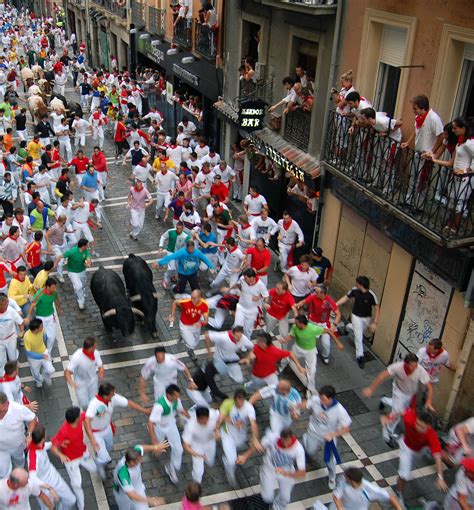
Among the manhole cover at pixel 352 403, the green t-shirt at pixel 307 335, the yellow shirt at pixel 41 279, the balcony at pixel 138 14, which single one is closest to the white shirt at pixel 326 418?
the green t-shirt at pixel 307 335

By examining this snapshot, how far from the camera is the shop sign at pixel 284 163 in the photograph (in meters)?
13.8

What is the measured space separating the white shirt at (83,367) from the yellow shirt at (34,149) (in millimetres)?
11146

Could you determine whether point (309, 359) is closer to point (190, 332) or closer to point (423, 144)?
point (190, 332)

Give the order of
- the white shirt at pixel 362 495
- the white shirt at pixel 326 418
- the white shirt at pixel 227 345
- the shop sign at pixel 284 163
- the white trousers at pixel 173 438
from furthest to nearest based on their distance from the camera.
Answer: the shop sign at pixel 284 163, the white shirt at pixel 227 345, the white trousers at pixel 173 438, the white shirt at pixel 326 418, the white shirt at pixel 362 495

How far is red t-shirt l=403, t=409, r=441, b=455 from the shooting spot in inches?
305

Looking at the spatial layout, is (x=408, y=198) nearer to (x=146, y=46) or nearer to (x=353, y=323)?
(x=353, y=323)

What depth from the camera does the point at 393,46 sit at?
36.3 ft

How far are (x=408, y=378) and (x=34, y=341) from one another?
5839 mm

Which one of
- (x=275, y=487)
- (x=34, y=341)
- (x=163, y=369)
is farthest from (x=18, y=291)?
(x=275, y=487)

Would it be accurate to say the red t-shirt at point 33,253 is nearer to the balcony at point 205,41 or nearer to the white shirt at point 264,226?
the white shirt at point 264,226

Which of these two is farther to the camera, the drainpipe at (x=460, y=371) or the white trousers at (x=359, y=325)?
the white trousers at (x=359, y=325)

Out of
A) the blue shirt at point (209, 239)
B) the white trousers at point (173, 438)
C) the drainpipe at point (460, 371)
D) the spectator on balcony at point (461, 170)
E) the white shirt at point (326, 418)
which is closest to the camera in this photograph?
the white shirt at point (326, 418)

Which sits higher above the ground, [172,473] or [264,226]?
[264,226]

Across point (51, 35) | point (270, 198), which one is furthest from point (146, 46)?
point (51, 35)
